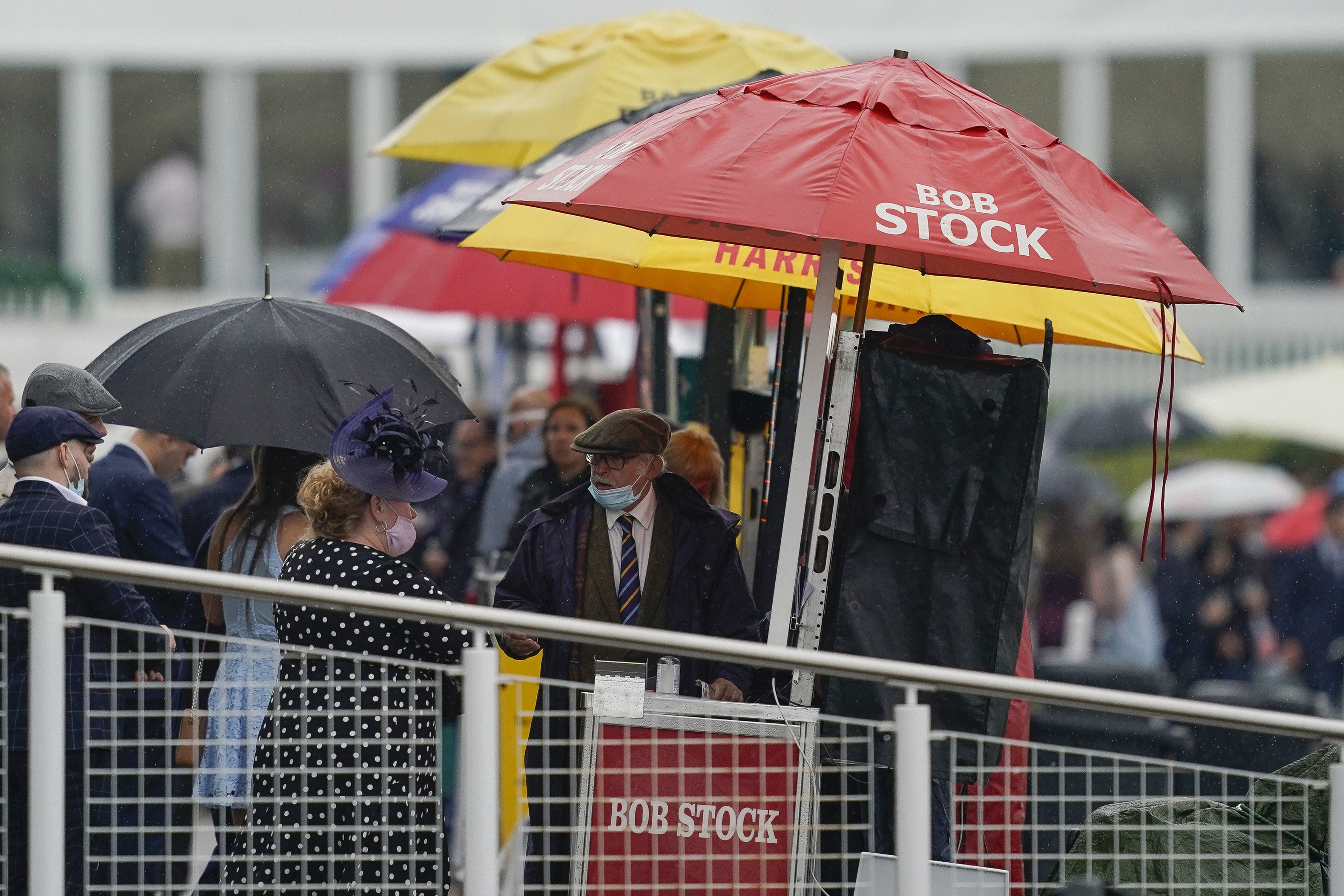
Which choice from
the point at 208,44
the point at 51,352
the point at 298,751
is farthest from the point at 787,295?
the point at 208,44

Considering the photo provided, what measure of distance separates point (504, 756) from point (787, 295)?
2.05 metres

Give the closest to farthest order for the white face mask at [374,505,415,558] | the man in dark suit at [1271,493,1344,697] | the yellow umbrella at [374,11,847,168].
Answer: the white face mask at [374,505,415,558]
the yellow umbrella at [374,11,847,168]
the man in dark suit at [1271,493,1344,697]

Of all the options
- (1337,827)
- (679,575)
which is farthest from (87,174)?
(1337,827)

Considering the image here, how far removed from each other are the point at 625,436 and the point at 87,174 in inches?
676

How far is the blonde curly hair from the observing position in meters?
4.45

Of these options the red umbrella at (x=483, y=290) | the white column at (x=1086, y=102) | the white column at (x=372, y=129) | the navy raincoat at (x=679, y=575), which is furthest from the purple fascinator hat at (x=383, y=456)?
the white column at (x=1086, y=102)

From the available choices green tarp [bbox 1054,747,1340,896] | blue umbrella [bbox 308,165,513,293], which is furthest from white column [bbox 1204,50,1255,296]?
green tarp [bbox 1054,747,1340,896]

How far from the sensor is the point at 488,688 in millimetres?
3732

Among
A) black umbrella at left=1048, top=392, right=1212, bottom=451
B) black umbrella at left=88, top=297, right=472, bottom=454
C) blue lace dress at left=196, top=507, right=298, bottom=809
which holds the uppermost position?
black umbrella at left=1048, top=392, right=1212, bottom=451

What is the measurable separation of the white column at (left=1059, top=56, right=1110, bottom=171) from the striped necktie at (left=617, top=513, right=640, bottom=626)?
53.5 ft

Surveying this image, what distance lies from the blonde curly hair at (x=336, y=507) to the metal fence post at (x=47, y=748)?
2.81ft

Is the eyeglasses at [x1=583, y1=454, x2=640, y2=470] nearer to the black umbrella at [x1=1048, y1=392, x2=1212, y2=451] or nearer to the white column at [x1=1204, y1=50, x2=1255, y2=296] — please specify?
the black umbrella at [x1=1048, y1=392, x2=1212, y2=451]

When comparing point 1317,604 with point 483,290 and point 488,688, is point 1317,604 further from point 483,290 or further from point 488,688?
point 488,688

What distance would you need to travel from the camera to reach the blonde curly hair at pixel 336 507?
4453 millimetres
